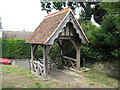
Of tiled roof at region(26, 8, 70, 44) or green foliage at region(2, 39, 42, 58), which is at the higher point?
tiled roof at region(26, 8, 70, 44)

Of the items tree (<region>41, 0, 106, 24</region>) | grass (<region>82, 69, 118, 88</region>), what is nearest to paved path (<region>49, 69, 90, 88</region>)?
grass (<region>82, 69, 118, 88</region>)

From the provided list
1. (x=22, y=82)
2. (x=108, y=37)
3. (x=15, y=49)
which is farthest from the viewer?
(x=15, y=49)

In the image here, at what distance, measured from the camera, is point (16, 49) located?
13.8 m

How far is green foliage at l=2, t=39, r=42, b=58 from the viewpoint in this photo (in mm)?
13179

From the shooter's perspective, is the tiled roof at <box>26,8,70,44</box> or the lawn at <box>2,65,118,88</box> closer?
the lawn at <box>2,65,118,88</box>

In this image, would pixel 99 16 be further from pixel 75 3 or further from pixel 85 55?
pixel 85 55

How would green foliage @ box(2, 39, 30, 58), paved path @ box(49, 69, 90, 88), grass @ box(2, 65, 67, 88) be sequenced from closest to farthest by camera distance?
grass @ box(2, 65, 67, 88) < paved path @ box(49, 69, 90, 88) < green foliage @ box(2, 39, 30, 58)

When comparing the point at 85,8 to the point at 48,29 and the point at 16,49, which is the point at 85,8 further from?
the point at 16,49

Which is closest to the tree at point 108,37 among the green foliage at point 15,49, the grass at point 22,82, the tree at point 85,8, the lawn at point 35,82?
the lawn at point 35,82

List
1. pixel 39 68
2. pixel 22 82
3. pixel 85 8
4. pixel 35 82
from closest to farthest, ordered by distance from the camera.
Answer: pixel 22 82 → pixel 35 82 → pixel 39 68 → pixel 85 8

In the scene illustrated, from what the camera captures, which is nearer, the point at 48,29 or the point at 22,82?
the point at 22,82

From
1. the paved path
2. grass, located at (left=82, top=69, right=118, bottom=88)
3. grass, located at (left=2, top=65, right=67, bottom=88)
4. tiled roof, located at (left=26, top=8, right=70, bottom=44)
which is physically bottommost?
grass, located at (left=82, top=69, right=118, bottom=88)

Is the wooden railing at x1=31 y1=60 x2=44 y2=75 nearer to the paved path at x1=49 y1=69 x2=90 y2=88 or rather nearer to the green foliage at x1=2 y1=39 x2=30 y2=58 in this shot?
the paved path at x1=49 y1=69 x2=90 y2=88

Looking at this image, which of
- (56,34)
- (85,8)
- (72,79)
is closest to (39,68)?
(72,79)
